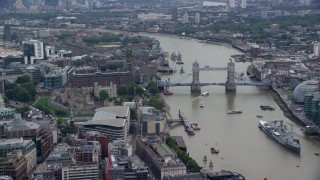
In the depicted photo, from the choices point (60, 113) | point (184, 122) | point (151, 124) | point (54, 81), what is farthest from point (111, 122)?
point (54, 81)

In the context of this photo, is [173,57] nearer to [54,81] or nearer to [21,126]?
[54,81]

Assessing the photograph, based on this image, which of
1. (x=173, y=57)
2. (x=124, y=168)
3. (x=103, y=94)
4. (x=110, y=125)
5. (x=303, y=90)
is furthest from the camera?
(x=173, y=57)

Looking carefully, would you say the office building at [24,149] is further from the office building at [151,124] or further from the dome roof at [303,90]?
the dome roof at [303,90]

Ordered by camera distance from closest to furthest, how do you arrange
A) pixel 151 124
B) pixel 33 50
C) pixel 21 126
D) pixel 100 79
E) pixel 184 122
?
pixel 21 126 < pixel 151 124 < pixel 184 122 < pixel 100 79 < pixel 33 50

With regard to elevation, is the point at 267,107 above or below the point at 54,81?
below

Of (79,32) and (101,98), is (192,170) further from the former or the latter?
(79,32)

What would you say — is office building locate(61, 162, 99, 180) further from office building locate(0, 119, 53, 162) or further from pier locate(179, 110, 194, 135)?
pier locate(179, 110, 194, 135)

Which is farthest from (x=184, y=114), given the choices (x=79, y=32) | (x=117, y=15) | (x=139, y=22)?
(x=117, y=15)
